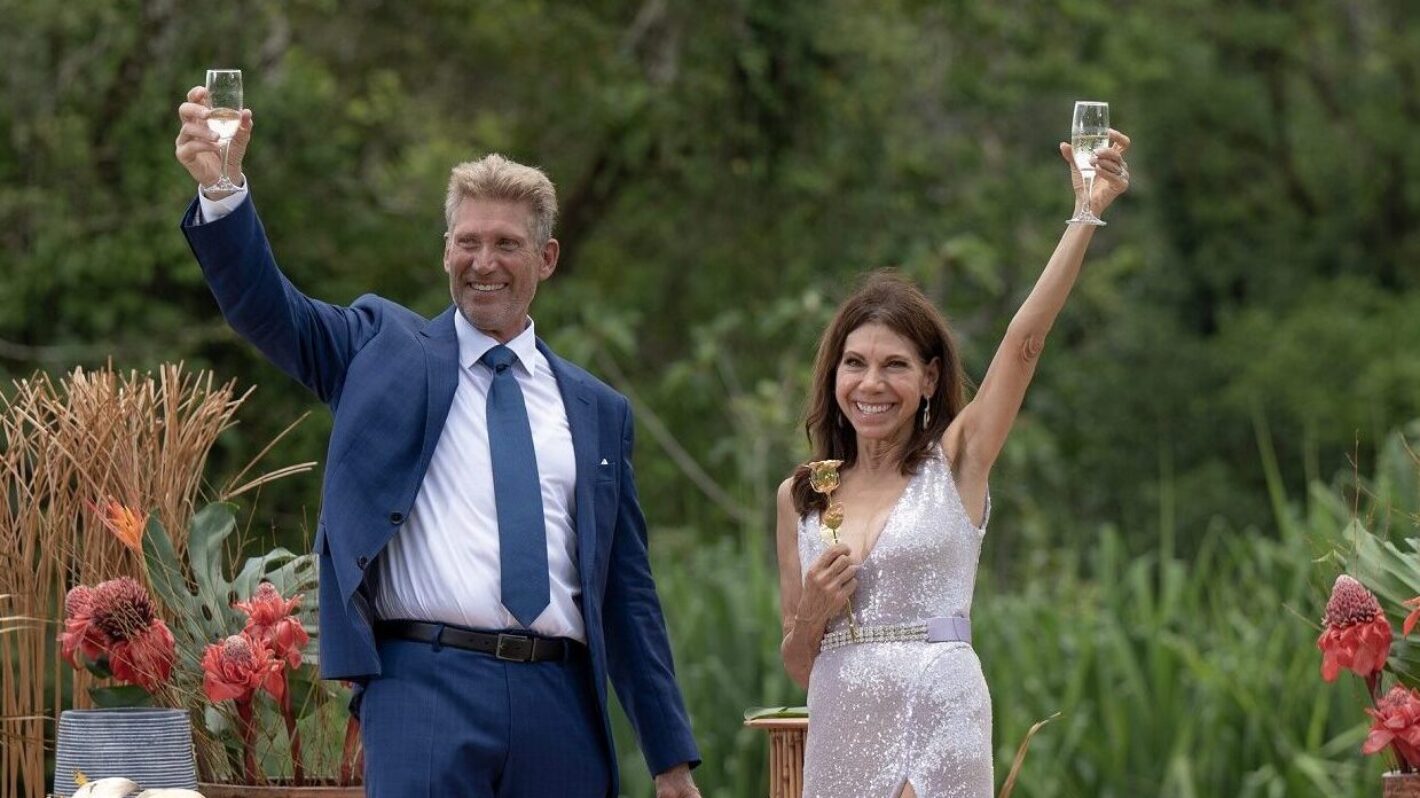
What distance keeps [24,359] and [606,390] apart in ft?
22.1

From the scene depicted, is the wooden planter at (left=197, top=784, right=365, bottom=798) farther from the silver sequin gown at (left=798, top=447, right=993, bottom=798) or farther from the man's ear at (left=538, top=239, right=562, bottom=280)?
the man's ear at (left=538, top=239, right=562, bottom=280)

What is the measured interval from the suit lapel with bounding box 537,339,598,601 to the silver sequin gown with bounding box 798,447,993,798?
40cm

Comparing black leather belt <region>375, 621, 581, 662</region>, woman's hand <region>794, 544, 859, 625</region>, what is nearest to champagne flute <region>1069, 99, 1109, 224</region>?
woman's hand <region>794, 544, 859, 625</region>

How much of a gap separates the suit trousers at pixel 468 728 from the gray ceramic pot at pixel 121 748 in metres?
0.52

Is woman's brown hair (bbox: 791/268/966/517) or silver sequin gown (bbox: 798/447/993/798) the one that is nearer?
silver sequin gown (bbox: 798/447/993/798)

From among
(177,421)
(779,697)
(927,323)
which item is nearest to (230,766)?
(177,421)

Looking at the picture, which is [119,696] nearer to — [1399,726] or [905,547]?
[905,547]

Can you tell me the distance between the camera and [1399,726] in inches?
140

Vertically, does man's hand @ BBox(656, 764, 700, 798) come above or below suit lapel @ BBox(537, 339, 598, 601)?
below

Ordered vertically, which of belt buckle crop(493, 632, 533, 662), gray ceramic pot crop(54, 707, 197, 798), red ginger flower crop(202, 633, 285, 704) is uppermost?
belt buckle crop(493, 632, 533, 662)

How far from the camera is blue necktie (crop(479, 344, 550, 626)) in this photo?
3.57 meters

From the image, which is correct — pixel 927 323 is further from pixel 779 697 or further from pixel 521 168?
pixel 779 697

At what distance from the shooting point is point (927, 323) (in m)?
3.80

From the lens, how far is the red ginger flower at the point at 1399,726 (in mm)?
3555
